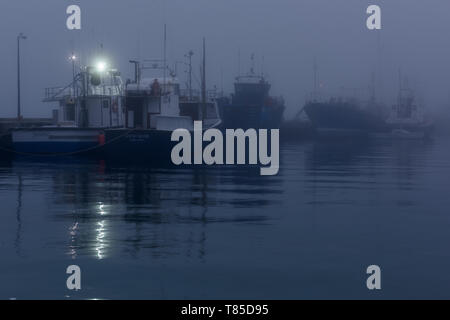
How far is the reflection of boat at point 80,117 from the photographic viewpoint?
4509 centimetres

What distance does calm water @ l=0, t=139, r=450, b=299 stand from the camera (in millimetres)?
11781

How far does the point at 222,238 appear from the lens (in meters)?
15.9

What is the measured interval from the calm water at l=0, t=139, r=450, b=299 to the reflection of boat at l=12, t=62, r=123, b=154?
15434 millimetres

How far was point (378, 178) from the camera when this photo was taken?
32.8 metres

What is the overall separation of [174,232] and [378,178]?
59.5ft

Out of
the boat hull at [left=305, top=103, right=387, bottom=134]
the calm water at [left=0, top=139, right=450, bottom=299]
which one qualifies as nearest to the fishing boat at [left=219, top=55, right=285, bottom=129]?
the boat hull at [left=305, top=103, right=387, bottom=134]

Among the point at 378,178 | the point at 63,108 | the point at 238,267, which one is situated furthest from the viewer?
the point at 63,108

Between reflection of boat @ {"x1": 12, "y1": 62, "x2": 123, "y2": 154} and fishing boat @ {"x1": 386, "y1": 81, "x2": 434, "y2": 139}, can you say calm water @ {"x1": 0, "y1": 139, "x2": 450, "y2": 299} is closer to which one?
reflection of boat @ {"x1": 12, "y1": 62, "x2": 123, "y2": 154}

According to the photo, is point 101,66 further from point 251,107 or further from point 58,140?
point 251,107

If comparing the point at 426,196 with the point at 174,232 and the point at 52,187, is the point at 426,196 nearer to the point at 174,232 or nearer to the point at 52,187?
the point at 174,232

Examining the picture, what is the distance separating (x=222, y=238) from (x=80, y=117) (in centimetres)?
3523

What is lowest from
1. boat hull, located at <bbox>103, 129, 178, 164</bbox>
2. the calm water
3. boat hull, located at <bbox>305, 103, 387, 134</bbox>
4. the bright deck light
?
the calm water
